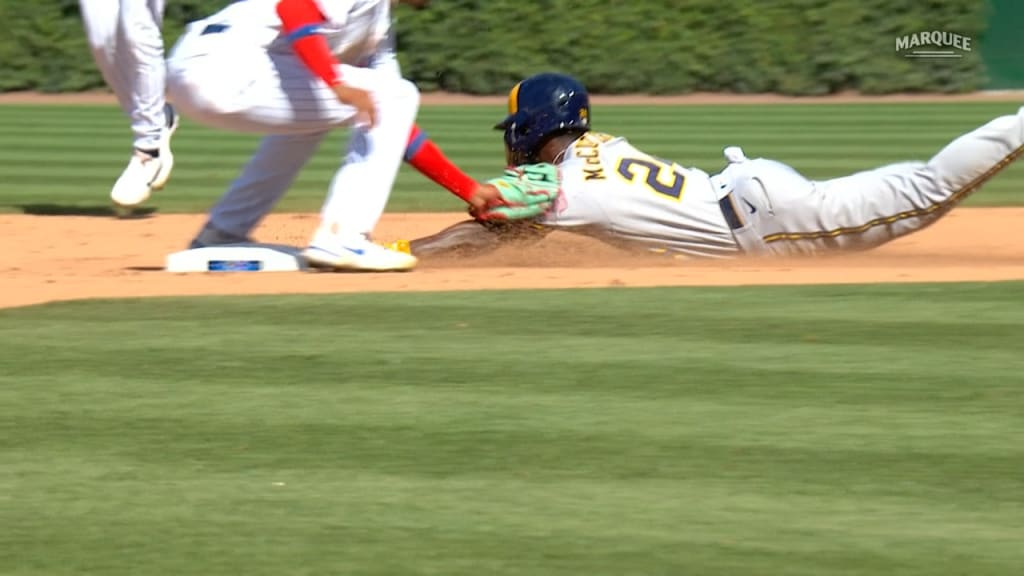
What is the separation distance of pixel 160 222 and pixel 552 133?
300 cm

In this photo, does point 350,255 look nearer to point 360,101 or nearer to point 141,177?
point 360,101

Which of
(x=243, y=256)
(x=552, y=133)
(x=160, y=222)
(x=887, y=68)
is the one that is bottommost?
(x=887, y=68)

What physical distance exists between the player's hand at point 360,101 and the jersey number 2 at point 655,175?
0.99 metres

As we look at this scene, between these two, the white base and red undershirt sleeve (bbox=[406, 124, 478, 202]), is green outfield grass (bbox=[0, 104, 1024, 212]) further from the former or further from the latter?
red undershirt sleeve (bbox=[406, 124, 478, 202])

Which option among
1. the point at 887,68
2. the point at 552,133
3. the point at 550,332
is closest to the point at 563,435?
the point at 550,332

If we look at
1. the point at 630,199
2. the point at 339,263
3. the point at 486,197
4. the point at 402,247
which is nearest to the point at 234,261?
the point at 339,263

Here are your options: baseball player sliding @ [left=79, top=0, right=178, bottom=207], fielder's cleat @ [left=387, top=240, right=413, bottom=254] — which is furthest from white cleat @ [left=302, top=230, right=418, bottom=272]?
baseball player sliding @ [left=79, top=0, right=178, bottom=207]

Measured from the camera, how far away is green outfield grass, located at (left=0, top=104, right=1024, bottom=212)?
10.3 meters

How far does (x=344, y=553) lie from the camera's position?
3057mm

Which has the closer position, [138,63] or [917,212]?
[917,212]

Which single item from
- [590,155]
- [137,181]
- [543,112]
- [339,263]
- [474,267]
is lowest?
[137,181]

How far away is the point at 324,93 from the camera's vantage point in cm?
625

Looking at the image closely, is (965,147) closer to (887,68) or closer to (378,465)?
(378,465)

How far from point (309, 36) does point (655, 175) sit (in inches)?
56.9
